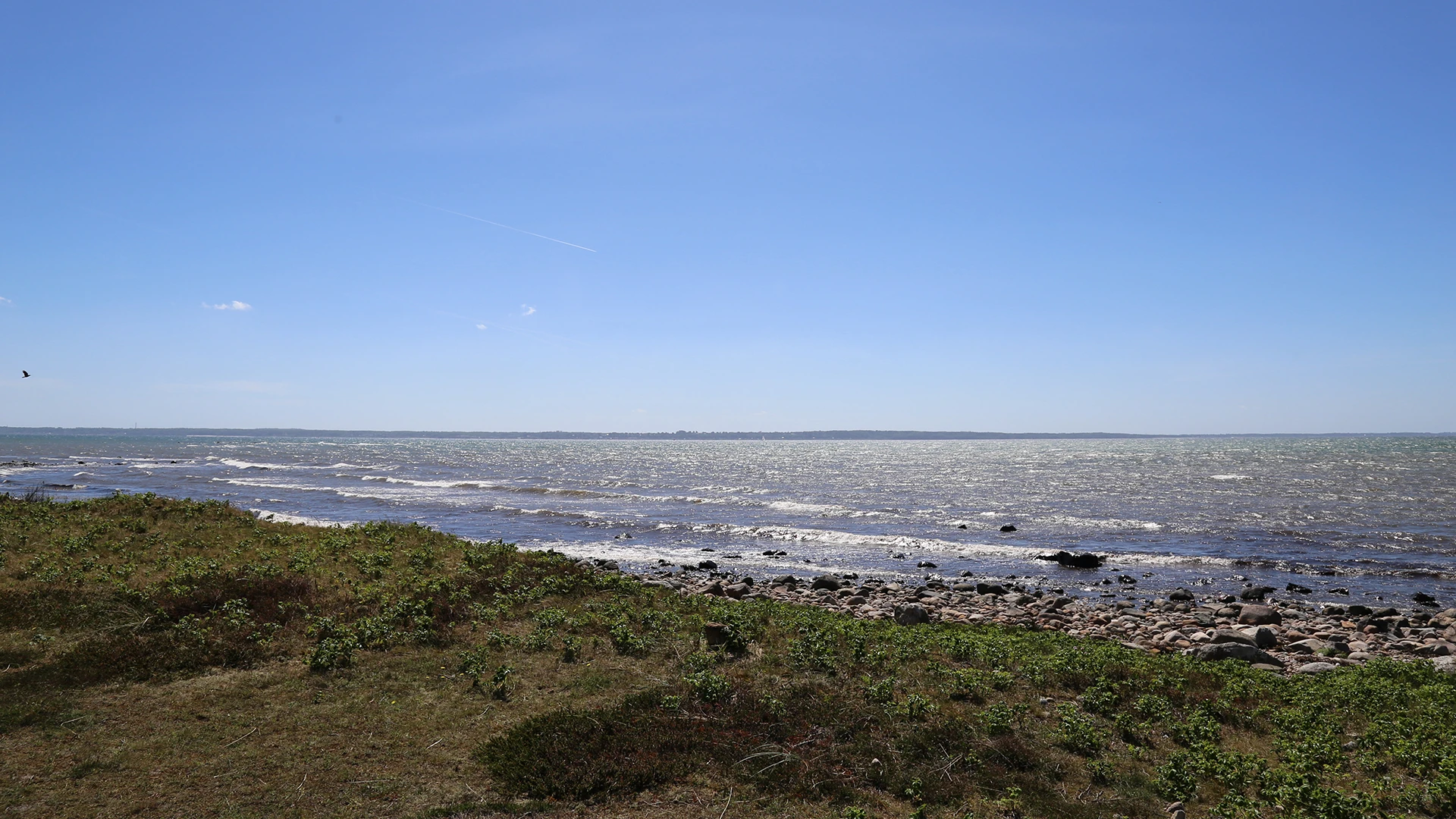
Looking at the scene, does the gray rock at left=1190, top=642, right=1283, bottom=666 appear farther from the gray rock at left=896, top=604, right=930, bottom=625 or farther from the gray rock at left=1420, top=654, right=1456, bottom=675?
the gray rock at left=896, top=604, right=930, bottom=625

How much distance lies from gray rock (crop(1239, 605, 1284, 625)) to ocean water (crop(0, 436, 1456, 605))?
18.6 ft

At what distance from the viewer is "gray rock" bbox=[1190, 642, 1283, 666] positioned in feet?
55.0

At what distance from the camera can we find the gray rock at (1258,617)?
23.0 metres

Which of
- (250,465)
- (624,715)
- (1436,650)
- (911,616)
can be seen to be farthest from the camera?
(250,465)

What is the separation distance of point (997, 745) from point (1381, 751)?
498 cm

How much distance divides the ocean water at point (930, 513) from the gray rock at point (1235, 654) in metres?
12.5

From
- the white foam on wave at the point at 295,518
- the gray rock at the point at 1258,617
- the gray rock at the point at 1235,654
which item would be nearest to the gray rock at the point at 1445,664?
the gray rock at the point at 1235,654

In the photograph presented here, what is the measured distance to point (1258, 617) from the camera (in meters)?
23.1

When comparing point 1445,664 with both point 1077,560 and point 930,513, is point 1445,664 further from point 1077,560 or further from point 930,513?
point 930,513

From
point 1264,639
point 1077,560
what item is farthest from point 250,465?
point 1264,639

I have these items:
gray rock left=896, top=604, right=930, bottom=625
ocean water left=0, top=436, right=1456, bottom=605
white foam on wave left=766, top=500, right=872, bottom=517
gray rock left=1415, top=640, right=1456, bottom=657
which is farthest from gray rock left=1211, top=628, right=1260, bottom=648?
→ white foam on wave left=766, top=500, right=872, bottom=517

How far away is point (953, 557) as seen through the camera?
37.3 meters

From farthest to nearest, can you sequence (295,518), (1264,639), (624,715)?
(295,518) < (1264,639) < (624,715)

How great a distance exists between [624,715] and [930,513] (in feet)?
157
